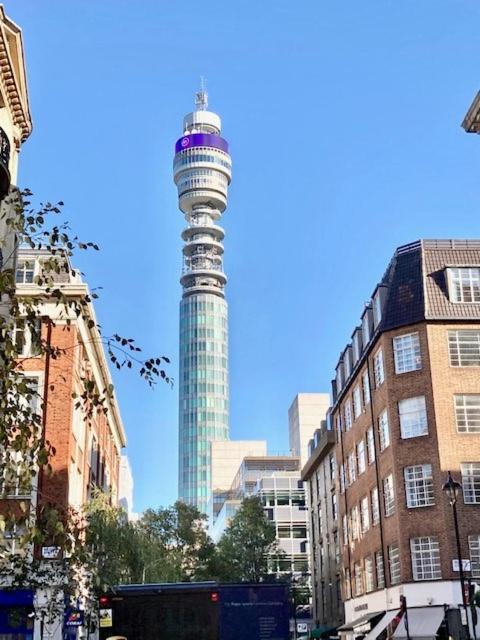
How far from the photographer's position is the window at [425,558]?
134ft

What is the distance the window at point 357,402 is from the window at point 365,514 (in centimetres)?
528

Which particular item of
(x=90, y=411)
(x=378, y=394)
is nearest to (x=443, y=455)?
(x=378, y=394)

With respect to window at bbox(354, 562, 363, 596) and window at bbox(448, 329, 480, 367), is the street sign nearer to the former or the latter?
window at bbox(448, 329, 480, 367)

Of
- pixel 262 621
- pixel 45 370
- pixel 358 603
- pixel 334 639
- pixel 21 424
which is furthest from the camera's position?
pixel 334 639

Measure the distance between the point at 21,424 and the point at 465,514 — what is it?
115 ft

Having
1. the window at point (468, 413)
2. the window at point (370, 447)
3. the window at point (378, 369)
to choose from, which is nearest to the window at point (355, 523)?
the window at point (370, 447)

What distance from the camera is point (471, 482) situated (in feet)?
136

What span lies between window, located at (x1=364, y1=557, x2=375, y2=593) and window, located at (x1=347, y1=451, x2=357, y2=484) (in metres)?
5.76

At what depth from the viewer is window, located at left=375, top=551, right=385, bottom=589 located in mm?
46625

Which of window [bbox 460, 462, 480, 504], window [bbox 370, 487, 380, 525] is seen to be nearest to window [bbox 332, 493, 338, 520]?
window [bbox 370, 487, 380, 525]

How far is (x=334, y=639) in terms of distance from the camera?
70.3 metres

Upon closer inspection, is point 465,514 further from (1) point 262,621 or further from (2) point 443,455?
(1) point 262,621

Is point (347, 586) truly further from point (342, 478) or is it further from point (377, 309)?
point (377, 309)

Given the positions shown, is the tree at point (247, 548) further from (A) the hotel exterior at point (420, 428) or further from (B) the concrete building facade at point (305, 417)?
(B) the concrete building facade at point (305, 417)
